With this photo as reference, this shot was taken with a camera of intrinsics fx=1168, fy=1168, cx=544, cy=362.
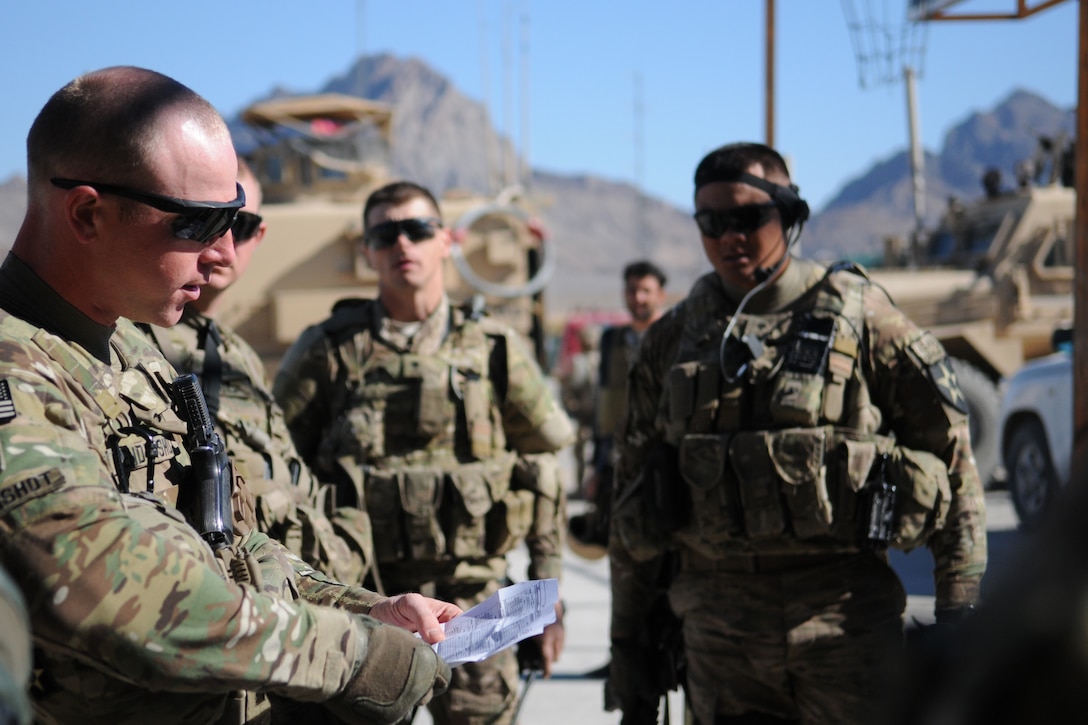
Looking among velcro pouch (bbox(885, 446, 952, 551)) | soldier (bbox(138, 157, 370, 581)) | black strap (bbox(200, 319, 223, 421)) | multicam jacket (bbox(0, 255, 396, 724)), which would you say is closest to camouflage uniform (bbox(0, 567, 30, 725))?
multicam jacket (bbox(0, 255, 396, 724))

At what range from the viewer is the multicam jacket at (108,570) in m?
1.36

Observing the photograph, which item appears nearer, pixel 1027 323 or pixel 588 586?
pixel 588 586

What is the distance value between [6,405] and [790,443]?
1950 millimetres

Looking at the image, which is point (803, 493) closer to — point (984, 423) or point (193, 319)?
point (193, 319)

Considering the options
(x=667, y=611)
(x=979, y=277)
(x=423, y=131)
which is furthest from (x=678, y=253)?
(x=667, y=611)

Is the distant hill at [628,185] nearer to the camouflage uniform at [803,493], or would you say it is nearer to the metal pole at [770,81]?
the metal pole at [770,81]

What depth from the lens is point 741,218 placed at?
311 cm

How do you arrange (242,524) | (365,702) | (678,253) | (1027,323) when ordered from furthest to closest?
(678,253) < (1027,323) < (242,524) < (365,702)

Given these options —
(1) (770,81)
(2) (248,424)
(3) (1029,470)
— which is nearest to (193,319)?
(2) (248,424)

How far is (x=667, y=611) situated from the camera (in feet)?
11.0

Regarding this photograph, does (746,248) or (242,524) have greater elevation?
(746,248)

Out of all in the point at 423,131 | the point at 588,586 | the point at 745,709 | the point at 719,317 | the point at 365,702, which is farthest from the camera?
the point at 423,131

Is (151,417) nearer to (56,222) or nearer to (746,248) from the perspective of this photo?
(56,222)

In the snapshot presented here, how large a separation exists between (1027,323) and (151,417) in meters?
10.8
